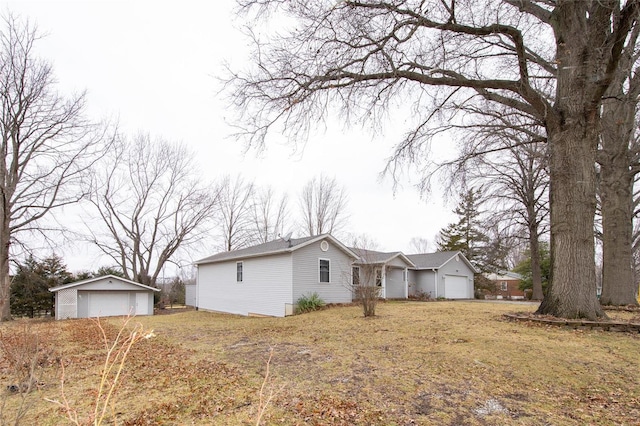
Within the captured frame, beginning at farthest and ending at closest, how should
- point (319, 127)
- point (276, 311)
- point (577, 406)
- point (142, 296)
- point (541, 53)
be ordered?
point (142, 296)
point (276, 311)
point (541, 53)
point (319, 127)
point (577, 406)

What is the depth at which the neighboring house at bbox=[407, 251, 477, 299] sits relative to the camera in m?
23.9

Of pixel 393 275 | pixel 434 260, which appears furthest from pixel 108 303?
pixel 434 260

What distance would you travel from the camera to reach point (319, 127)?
8.27m

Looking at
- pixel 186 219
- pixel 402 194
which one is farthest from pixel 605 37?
pixel 186 219

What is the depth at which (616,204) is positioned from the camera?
12.9 meters

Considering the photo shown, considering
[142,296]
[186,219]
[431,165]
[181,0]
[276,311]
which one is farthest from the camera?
[186,219]

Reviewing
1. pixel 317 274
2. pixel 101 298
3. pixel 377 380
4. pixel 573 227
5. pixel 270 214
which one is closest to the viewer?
pixel 377 380

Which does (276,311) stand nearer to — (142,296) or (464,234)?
(142,296)

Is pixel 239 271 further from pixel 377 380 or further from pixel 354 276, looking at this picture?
pixel 377 380

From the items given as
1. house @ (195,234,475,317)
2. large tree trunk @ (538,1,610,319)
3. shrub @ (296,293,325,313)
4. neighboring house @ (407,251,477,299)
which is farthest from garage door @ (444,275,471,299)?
large tree trunk @ (538,1,610,319)

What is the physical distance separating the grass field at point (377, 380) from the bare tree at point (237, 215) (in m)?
26.8

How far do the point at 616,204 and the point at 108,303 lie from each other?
25238 millimetres

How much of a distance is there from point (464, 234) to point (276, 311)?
24.7 metres

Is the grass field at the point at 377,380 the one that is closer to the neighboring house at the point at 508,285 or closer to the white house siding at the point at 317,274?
the white house siding at the point at 317,274
